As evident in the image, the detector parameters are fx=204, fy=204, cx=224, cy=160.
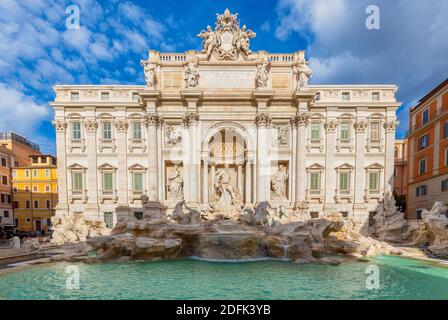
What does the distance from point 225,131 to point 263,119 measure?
3.55 m

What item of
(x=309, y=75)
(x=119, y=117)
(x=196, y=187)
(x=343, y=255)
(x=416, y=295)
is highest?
(x=309, y=75)

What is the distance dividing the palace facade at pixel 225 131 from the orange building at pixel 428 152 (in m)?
4.27

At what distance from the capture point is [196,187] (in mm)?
17297

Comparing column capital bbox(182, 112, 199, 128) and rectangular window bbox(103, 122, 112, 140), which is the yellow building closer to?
rectangular window bbox(103, 122, 112, 140)

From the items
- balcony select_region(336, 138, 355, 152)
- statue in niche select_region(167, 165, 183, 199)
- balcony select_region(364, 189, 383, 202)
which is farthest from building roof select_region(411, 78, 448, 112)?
statue in niche select_region(167, 165, 183, 199)

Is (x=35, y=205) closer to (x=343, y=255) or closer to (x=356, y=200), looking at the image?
(x=343, y=255)

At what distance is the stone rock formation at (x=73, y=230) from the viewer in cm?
1462

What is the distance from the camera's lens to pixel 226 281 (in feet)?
24.6

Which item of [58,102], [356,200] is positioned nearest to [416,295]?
[356,200]

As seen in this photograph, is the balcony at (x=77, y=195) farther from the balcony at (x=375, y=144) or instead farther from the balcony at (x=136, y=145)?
the balcony at (x=375, y=144)

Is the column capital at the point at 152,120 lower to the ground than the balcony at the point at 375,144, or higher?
higher

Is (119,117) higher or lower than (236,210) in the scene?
higher

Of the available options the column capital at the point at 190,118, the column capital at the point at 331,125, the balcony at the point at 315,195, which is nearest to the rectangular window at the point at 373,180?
the balcony at the point at 315,195

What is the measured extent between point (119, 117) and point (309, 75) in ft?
56.6
